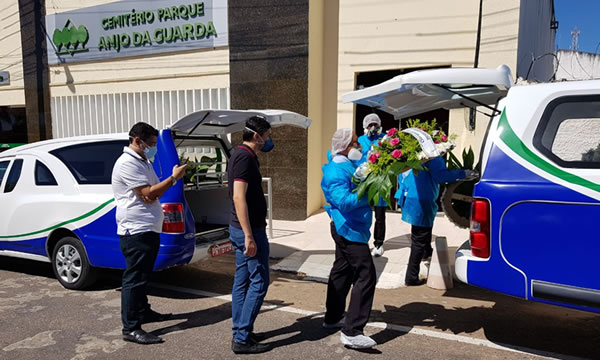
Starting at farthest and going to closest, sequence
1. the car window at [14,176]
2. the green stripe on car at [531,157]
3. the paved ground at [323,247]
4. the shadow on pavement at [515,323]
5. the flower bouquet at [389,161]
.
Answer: the paved ground at [323,247]
the car window at [14,176]
the shadow on pavement at [515,323]
the flower bouquet at [389,161]
the green stripe on car at [531,157]

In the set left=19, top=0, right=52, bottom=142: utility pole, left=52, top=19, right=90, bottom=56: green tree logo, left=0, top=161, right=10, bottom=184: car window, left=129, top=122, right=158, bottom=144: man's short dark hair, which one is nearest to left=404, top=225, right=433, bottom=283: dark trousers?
left=129, top=122, right=158, bottom=144: man's short dark hair

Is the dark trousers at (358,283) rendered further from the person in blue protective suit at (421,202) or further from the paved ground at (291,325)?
the person in blue protective suit at (421,202)

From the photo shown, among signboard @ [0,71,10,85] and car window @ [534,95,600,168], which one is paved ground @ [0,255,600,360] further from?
signboard @ [0,71,10,85]

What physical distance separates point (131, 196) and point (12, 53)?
43.1 ft

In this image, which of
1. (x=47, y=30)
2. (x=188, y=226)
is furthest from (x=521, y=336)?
(x=47, y=30)

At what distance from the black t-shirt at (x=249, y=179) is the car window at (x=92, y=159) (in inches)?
83.1

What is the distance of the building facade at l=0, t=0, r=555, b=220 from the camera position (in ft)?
27.9

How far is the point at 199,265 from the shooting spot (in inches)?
257

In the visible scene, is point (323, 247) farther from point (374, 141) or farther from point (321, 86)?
point (321, 86)

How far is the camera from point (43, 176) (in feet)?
18.1

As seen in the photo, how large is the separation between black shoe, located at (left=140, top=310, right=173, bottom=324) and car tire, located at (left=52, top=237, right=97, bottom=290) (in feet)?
3.96

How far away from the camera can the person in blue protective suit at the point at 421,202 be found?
511cm

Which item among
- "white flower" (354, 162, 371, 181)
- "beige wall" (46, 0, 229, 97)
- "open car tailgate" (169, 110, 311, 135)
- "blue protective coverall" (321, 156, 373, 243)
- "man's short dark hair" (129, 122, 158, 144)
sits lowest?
"blue protective coverall" (321, 156, 373, 243)

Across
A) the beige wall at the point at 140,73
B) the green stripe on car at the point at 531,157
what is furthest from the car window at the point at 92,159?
the beige wall at the point at 140,73
